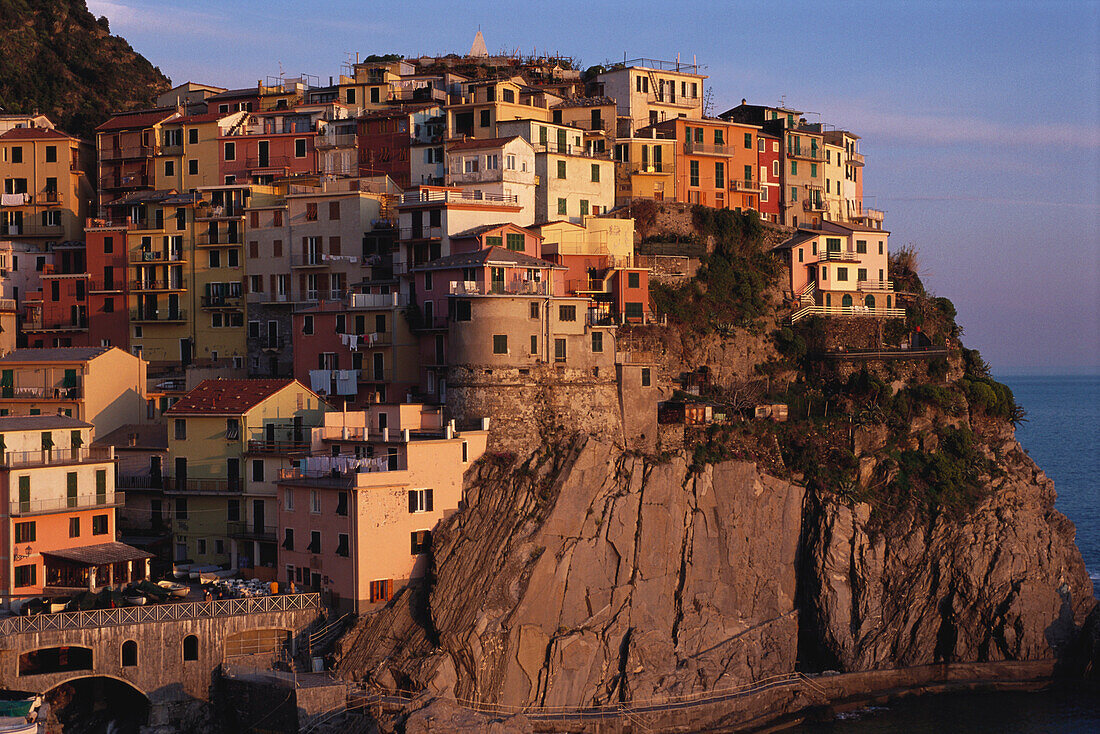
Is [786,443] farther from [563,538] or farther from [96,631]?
[96,631]

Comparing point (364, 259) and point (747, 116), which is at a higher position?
point (747, 116)

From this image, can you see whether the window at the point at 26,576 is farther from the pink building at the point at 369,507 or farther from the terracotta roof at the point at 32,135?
the terracotta roof at the point at 32,135

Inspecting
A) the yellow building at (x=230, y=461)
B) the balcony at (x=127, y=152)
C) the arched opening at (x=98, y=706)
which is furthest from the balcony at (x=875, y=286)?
the arched opening at (x=98, y=706)

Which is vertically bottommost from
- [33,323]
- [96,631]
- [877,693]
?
[877,693]

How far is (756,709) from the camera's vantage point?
6225cm

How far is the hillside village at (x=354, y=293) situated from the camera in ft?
201

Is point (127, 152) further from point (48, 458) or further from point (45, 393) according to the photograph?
point (48, 458)

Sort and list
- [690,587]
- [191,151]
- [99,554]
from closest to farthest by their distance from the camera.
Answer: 1. [99,554]
2. [690,587]
3. [191,151]

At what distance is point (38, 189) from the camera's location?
90.3 m

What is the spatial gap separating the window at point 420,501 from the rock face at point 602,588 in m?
1.14

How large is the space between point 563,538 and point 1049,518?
1085 inches

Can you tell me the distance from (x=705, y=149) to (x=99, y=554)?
138 feet

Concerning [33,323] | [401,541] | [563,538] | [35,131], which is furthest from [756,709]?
[35,131]

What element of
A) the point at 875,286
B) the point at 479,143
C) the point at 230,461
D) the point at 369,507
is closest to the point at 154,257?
the point at 479,143
